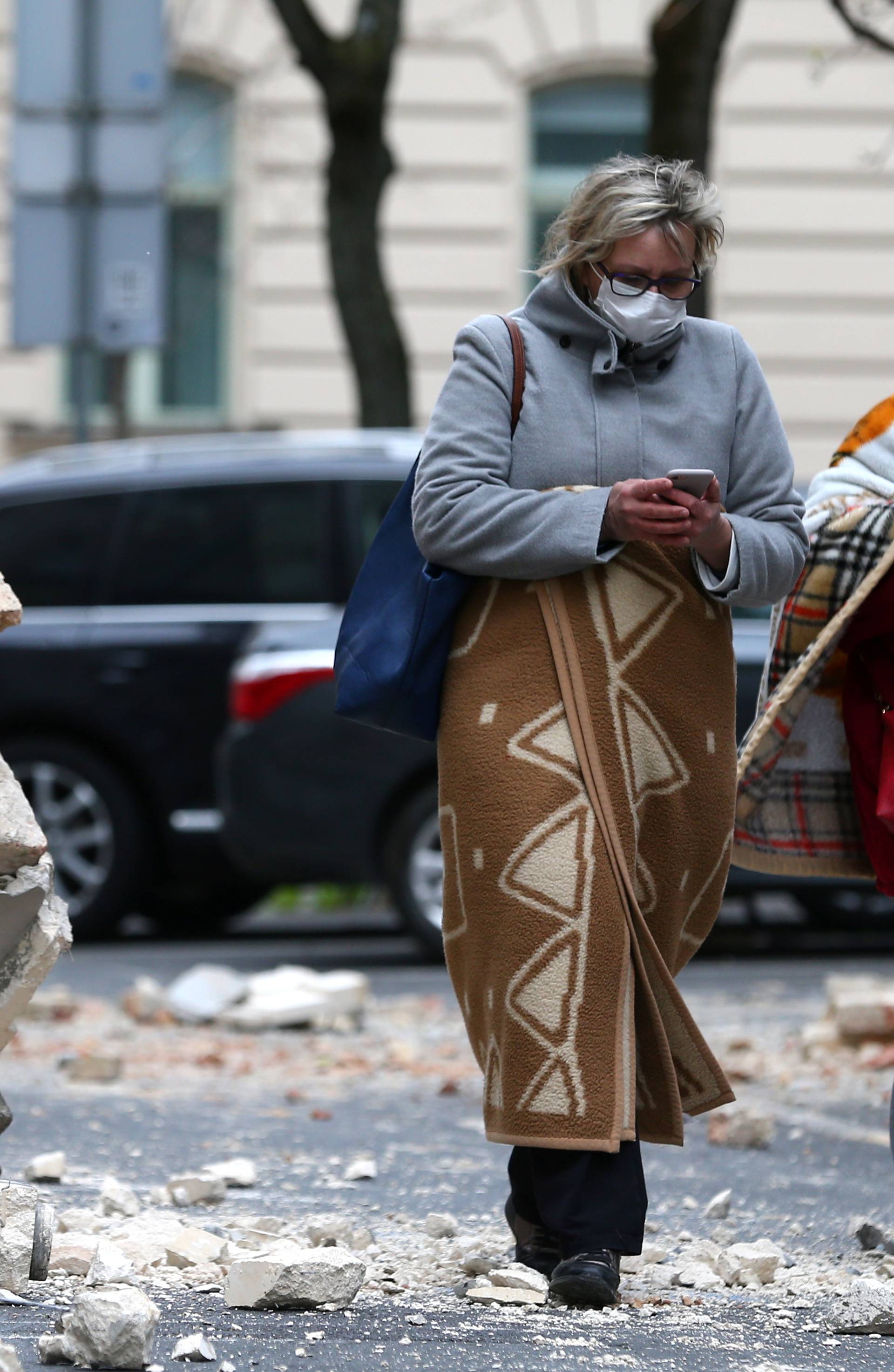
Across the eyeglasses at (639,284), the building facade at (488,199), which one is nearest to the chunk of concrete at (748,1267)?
the eyeglasses at (639,284)

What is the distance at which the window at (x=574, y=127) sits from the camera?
1669cm

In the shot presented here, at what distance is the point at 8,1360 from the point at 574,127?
14.7 m

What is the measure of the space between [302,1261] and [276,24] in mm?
13511

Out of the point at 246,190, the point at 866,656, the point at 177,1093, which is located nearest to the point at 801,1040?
the point at 177,1093

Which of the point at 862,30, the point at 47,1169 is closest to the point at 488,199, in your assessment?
the point at 862,30

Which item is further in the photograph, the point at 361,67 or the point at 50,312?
the point at 361,67

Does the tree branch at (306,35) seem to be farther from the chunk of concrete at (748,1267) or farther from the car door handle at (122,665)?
the chunk of concrete at (748,1267)

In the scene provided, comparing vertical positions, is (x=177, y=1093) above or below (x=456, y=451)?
below

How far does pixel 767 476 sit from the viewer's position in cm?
383

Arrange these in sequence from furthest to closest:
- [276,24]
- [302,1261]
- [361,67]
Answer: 1. [276,24]
2. [361,67]
3. [302,1261]

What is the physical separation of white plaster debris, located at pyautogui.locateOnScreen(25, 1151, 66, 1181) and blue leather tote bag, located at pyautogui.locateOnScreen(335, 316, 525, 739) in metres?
1.30

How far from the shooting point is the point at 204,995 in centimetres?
739

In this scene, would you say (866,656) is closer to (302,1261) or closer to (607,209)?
(607,209)

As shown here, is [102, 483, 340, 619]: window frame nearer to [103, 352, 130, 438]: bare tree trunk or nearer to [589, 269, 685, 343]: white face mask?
[103, 352, 130, 438]: bare tree trunk
